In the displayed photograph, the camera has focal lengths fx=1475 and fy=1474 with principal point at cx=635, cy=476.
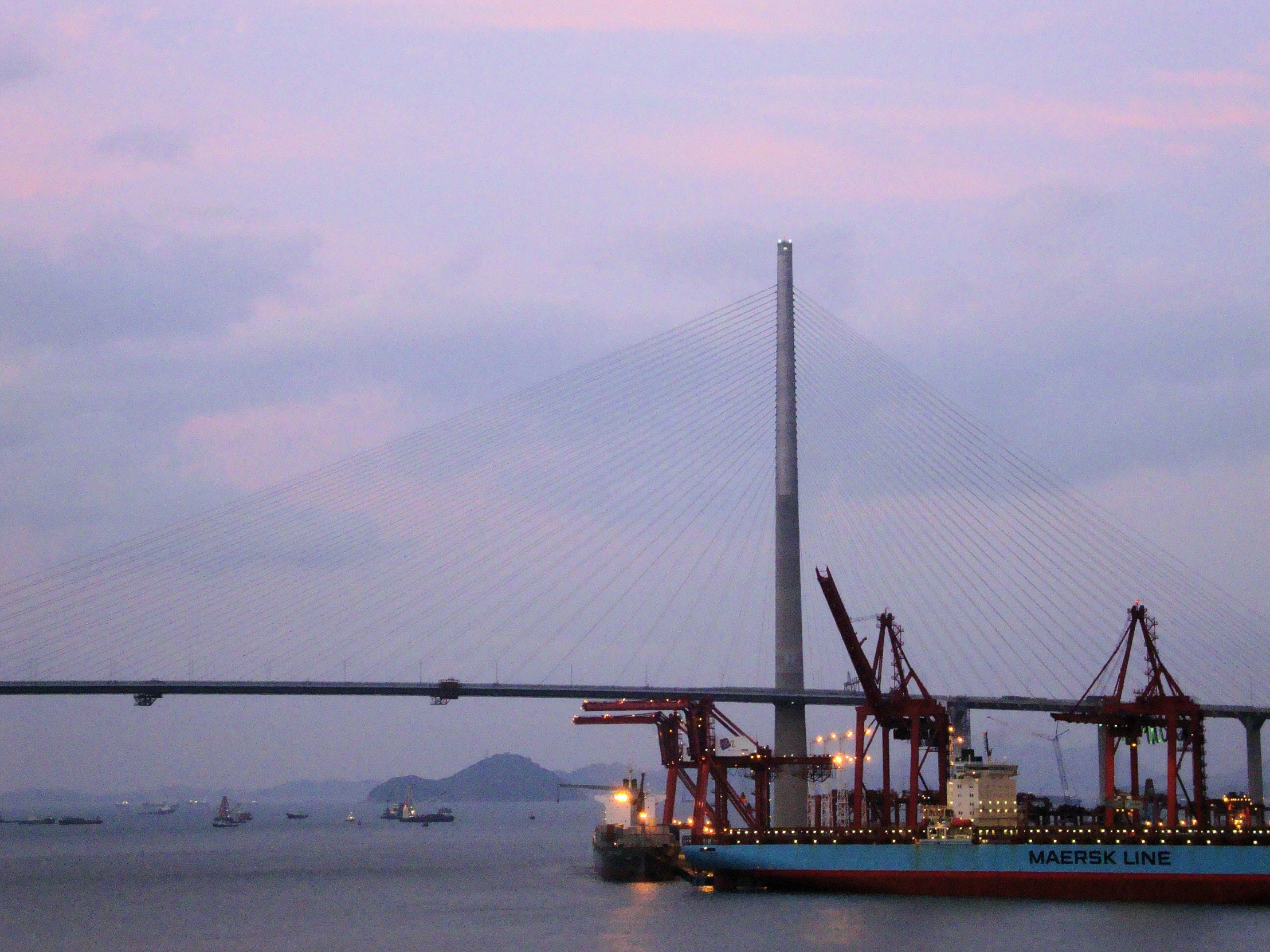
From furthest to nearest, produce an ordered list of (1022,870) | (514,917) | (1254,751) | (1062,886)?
(1254,751), (1022,870), (1062,886), (514,917)

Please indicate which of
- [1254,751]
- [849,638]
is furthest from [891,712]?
[1254,751]

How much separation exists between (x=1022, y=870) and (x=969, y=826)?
2554mm

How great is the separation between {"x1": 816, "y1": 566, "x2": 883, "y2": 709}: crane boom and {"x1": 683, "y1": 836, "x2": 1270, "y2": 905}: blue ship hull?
23.8ft

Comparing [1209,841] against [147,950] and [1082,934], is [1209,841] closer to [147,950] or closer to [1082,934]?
[1082,934]

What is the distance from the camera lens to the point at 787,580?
65.9m

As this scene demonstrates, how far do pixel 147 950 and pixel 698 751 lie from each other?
91.9ft

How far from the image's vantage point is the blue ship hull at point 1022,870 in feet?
154

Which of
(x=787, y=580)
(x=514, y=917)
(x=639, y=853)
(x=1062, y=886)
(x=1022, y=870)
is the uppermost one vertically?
(x=787, y=580)

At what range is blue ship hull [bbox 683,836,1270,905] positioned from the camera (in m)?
47.0

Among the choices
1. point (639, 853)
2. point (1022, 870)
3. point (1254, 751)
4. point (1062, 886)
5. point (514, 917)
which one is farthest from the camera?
point (1254, 751)

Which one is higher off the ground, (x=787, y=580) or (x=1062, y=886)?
(x=787, y=580)

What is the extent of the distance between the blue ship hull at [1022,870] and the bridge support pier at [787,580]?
13.5 meters

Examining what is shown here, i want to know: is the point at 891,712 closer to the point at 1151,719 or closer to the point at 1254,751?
the point at 1151,719

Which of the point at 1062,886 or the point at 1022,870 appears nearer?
the point at 1062,886
